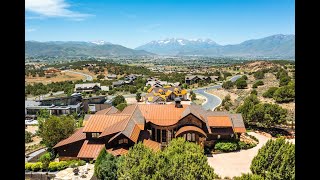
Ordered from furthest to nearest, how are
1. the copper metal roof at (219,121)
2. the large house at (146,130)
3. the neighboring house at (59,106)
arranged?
the neighboring house at (59,106)
the copper metal roof at (219,121)
the large house at (146,130)

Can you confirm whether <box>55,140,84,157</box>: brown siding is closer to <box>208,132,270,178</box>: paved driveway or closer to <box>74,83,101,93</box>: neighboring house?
<box>208,132,270,178</box>: paved driveway

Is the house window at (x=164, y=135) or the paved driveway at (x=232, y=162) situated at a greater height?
the house window at (x=164, y=135)

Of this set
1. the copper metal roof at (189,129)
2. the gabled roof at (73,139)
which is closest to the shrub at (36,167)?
the gabled roof at (73,139)

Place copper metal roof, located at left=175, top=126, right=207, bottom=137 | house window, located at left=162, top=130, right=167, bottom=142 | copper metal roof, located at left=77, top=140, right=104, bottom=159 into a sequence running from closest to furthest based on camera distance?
copper metal roof, located at left=77, top=140, right=104, bottom=159, copper metal roof, located at left=175, top=126, right=207, bottom=137, house window, located at left=162, top=130, right=167, bottom=142

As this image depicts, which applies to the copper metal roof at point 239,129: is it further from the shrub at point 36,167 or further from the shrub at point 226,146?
the shrub at point 36,167

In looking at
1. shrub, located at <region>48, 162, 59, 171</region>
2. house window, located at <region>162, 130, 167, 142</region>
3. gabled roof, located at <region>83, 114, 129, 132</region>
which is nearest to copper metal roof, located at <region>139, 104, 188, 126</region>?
house window, located at <region>162, 130, 167, 142</region>
